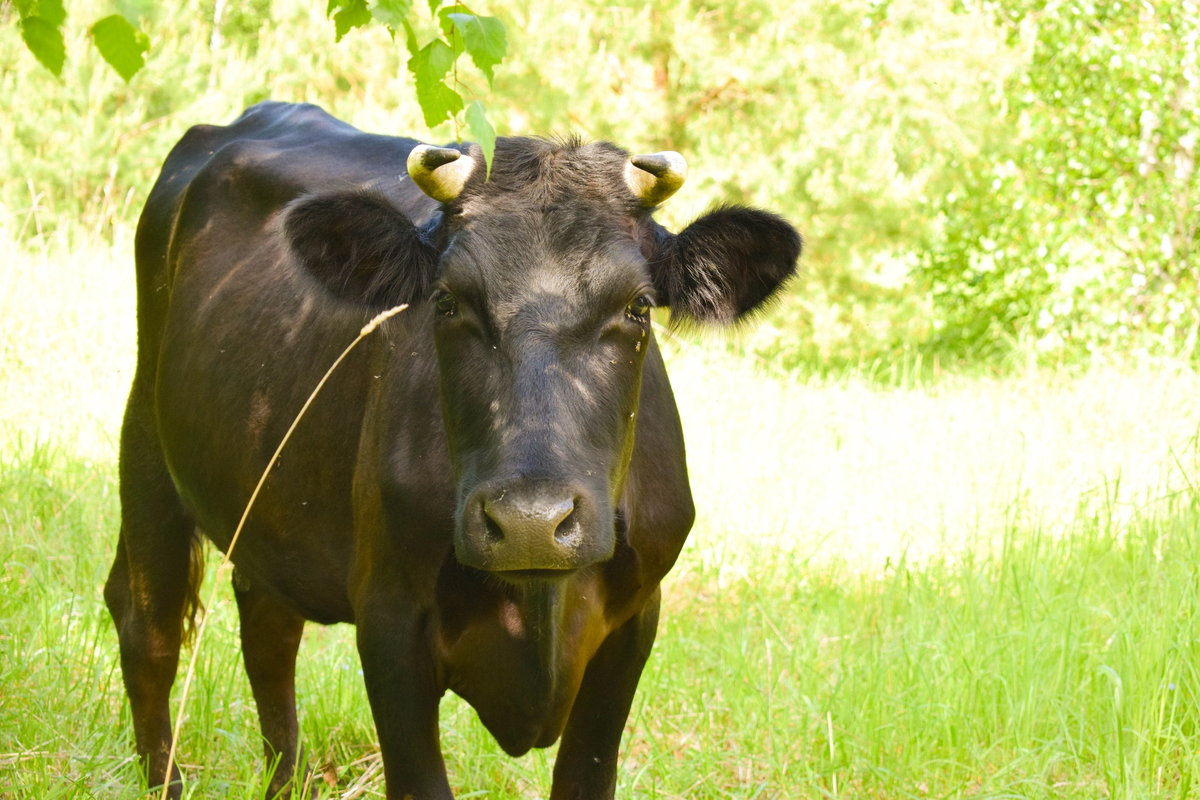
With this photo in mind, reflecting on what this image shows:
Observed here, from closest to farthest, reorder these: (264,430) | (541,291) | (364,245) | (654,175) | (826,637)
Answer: (541,291) < (654,175) < (364,245) < (264,430) < (826,637)

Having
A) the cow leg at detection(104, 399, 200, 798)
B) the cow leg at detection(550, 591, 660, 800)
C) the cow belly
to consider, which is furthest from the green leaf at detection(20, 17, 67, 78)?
the cow leg at detection(104, 399, 200, 798)

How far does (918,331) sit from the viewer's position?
1430cm

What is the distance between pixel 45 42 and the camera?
6.88ft

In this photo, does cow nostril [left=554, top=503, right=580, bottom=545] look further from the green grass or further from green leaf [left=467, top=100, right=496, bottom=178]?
the green grass

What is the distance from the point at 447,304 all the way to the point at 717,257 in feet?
Answer: 2.64

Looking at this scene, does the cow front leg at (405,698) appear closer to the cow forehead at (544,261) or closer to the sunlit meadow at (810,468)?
the sunlit meadow at (810,468)

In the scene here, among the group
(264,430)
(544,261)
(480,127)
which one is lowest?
(264,430)

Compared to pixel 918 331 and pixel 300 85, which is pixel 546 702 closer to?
pixel 918 331

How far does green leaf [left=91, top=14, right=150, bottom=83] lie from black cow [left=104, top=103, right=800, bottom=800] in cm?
109

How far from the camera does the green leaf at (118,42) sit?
5.97 feet

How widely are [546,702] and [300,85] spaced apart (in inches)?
651

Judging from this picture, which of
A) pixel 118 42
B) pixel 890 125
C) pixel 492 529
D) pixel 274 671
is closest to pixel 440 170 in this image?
pixel 492 529

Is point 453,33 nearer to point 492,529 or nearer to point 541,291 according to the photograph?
point 541,291

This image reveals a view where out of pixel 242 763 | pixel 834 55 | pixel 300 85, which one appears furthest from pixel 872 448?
pixel 300 85
